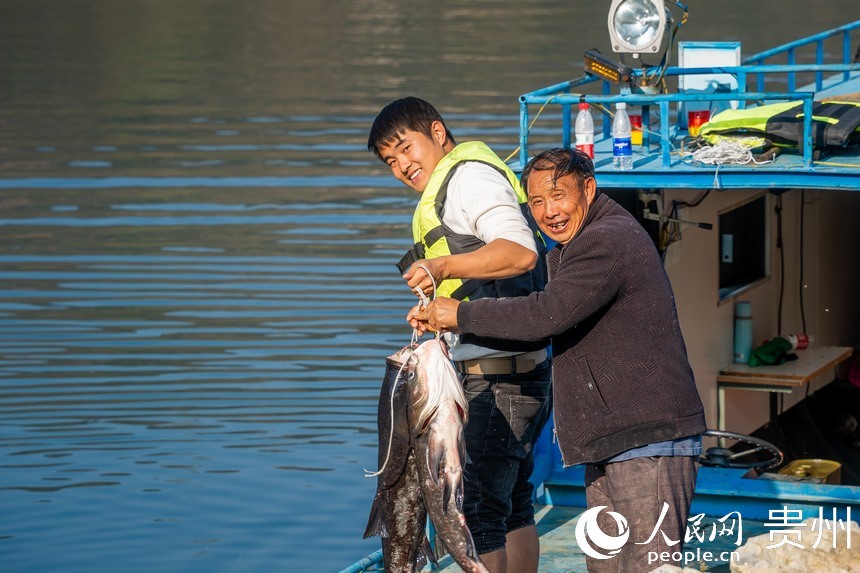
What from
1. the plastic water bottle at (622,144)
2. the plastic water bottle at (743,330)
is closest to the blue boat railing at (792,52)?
the plastic water bottle at (743,330)

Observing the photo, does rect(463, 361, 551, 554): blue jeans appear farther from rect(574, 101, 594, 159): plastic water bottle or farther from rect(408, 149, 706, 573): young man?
rect(574, 101, 594, 159): plastic water bottle

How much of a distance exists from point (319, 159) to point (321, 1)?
1023 inches

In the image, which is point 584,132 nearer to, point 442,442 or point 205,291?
point 442,442

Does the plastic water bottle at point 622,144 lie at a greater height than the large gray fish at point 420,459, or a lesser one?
greater

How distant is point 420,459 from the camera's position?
4.34 meters

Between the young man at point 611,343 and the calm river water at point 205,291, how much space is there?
5.02 m

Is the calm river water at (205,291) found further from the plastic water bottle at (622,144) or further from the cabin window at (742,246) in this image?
the plastic water bottle at (622,144)

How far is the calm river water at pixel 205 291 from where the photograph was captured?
384 inches

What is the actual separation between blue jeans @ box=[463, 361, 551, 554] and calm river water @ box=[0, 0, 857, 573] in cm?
446

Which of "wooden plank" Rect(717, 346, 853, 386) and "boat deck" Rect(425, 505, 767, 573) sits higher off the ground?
"boat deck" Rect(425, 505, 767, 573)

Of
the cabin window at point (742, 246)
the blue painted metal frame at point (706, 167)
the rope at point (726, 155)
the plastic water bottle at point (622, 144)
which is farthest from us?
the cabin window at point (742, 246)

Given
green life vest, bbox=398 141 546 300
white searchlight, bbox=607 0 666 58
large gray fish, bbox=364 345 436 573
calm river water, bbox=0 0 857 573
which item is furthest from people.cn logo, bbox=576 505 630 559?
calm river water, bbox=0 0 857 573

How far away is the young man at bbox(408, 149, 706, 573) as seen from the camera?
13.5 ft

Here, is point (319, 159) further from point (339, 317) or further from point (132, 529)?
point (132, 529)
